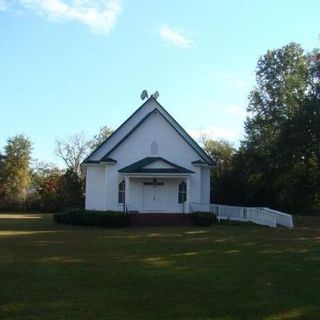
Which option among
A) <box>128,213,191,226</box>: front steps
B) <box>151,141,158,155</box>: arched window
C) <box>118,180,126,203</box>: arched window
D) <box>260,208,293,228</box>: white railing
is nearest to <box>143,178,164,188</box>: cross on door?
<box>118,180,126,203</box>: arched window

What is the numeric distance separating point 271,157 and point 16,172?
4789 centimetres

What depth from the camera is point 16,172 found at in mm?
81438

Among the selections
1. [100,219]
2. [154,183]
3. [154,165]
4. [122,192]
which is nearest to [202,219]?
[100,219]

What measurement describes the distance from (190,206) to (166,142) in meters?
4.58

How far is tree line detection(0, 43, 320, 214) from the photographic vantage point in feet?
131

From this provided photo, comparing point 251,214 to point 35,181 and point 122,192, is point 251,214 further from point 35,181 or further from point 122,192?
point 35,181

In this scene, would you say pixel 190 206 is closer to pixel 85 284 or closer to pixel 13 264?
pixel 13 264

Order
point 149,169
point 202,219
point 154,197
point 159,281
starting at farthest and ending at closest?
point 154,197, point 149,169, point 202,219, point 159,281

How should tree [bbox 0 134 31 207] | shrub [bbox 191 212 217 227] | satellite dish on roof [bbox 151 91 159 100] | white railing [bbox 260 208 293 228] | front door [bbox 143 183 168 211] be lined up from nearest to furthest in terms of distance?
white railing [bbox 260 208 293 228] → shrub [bbox 191 212 217 227] → front door [bbox 143 183 168 211] → satellite dish on roof [bbox 151 91 159 100] → tree [bbox 0 134 31 207]

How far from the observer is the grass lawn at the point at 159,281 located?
859cm

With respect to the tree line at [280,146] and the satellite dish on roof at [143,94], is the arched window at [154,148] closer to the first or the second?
the satellite dish on roof at [143,94]

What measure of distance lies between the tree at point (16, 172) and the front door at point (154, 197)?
37126 mm

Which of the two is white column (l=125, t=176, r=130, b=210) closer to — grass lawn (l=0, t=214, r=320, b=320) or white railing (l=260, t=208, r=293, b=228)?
white railing (l=260, t=208, r=293, b=228)

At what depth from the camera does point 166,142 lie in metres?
38.1
